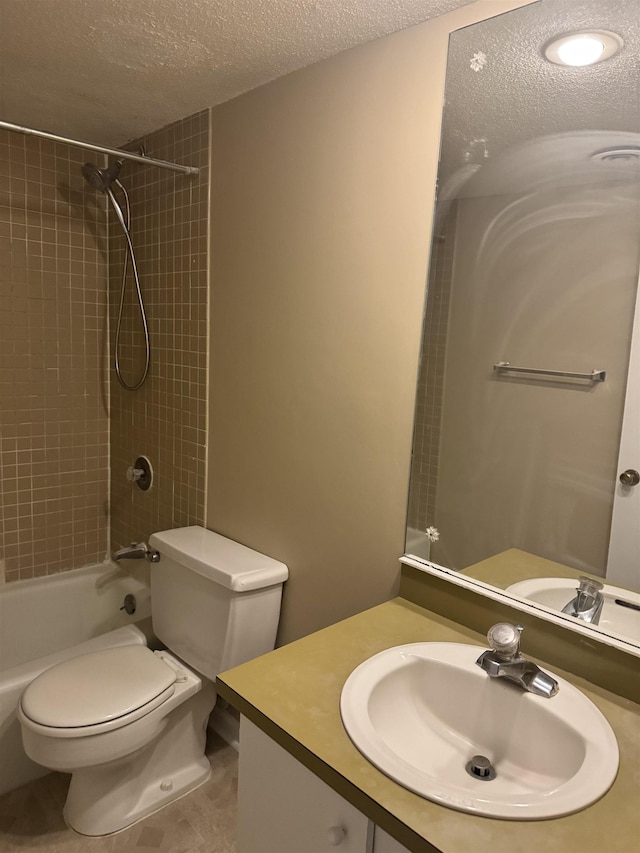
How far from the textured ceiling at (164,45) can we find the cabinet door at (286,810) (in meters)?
1.49

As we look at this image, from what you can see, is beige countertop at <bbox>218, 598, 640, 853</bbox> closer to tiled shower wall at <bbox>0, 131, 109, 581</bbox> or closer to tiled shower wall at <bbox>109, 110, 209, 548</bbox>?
tiled shower wall at <bbox>109, 110, 209, 548</bbox>

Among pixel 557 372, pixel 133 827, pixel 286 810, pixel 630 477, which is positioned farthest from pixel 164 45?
pixel 133 827

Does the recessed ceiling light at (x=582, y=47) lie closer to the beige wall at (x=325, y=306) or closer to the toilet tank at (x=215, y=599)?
the beige wall at (x=325, y=306)

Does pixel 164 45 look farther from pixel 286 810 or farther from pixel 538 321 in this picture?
pixel 286 810

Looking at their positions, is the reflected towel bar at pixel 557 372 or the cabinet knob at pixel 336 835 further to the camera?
the reflected towel bar at pixel 557 372

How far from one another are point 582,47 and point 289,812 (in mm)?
1501

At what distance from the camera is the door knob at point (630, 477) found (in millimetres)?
1120

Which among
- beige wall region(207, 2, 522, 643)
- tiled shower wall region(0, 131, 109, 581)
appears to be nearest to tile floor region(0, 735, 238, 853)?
beige wall region(207, 2, 522, 643)

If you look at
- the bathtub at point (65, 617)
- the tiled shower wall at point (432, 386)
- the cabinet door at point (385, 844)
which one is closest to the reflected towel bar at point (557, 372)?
the tiled shower wall at point (432, 386)

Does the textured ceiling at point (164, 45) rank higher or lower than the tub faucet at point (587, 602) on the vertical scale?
higher

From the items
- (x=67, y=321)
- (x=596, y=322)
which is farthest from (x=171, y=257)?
(x=596, y=322)

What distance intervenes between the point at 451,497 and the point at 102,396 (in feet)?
5.87

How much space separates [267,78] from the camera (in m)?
1.69

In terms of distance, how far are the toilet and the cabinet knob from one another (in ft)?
2.69
